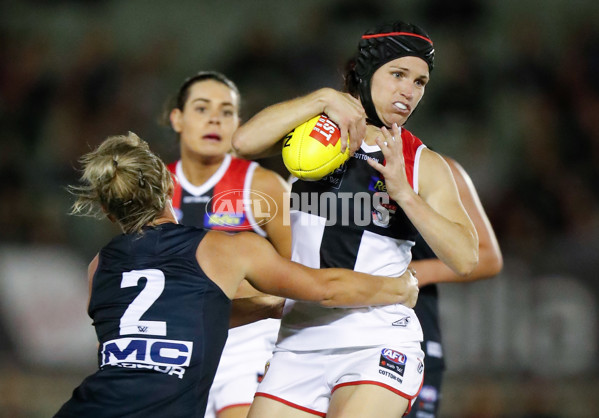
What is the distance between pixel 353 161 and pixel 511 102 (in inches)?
296

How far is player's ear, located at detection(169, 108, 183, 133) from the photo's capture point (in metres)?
5.33

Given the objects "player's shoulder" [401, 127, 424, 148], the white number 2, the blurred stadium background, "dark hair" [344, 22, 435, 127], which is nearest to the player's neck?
"dark hair" [344, 22, 435, 127]

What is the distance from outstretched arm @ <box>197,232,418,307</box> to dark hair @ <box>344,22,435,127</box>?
77 cm

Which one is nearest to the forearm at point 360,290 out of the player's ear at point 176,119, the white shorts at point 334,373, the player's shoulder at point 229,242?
the white shorts at point 334,373

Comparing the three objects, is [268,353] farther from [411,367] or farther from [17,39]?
[17,39]

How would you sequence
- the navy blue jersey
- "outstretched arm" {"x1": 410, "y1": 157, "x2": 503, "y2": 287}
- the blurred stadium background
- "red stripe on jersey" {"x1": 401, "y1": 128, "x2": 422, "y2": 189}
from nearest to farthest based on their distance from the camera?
the navy blue jersey
"red stripe on jersey" {"x1": 401, "y1": 128, "x2": 422, "y2": 189}
"outstretched arm" {"x1": 410, "y1": 157, "x2": 503, "y2": 287}
the blurred stadium background

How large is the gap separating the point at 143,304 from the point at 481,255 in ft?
7.39

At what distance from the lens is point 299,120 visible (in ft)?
11.4

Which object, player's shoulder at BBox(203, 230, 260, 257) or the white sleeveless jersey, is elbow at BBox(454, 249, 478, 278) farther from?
player's shoulder at BBox(203, 230, 260, 257)

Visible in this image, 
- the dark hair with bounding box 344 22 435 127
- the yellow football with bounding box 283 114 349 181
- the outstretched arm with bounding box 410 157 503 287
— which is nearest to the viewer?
the yellow football with bounding box 283 114 349 181

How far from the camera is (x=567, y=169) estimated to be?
30.8 feet

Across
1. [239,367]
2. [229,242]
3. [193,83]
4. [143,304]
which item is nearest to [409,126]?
[193,83]

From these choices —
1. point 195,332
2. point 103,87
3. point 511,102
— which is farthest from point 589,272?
point 103,87

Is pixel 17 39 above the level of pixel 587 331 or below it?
above
